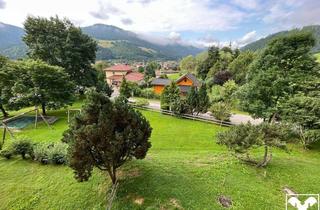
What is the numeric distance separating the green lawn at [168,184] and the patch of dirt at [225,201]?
7.3 inches

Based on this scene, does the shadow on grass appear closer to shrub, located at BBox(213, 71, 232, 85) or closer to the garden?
the garden

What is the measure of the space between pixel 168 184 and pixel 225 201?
265 cm

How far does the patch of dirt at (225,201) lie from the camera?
30.0 ft

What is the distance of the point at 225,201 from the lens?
30.7 ft

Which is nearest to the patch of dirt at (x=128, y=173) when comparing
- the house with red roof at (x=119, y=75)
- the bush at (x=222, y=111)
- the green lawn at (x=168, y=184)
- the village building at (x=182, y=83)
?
the green lawn at (x=168, y=184)

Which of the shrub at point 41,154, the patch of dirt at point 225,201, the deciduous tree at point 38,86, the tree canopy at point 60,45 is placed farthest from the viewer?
the tree canopy at point 60,45

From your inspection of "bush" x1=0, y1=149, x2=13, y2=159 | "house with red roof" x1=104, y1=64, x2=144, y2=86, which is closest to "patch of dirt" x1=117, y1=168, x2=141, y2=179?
"bush" x1=0, y1=149, x2=13, y2=159

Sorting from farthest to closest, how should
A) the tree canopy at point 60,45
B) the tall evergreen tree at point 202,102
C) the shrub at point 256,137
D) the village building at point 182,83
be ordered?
the village building at point 182,83 → the tree canopy at point 60,45 → the tall evergreen tree at point 202,102 → the shrub at point 256,137

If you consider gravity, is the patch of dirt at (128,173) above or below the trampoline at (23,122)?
above

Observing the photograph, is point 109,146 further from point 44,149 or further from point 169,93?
point 169,93

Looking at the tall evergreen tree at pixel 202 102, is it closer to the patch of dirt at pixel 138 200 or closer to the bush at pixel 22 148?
the bush at pixel 22 148

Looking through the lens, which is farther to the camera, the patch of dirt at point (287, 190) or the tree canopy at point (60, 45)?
the tree canopy at point (60, 45)

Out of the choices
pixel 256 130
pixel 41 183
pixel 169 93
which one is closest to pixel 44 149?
pixel 41 183

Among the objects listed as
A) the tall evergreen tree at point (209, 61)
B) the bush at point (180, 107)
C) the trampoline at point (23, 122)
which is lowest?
the trampoline at point (23, 122)
